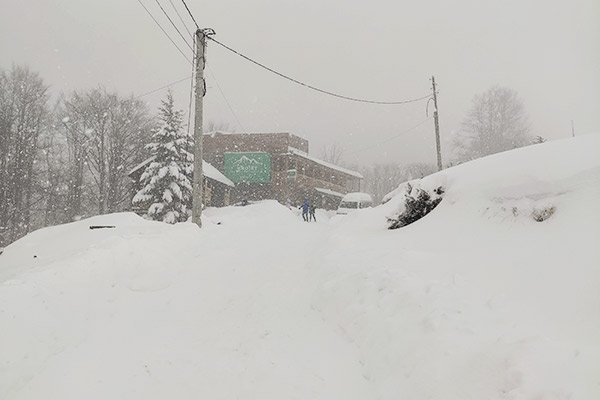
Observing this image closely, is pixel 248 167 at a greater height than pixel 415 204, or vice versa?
pixel 248 167

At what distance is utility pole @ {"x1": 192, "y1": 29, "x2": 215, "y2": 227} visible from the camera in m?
12.4

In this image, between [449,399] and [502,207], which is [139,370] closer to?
[449,399]

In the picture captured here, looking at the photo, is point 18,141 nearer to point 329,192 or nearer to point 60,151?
point 60,151

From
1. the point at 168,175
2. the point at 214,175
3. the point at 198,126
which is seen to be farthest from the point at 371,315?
the point at 214,175

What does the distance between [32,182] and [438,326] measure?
119 feet

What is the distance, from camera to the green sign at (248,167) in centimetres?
3794

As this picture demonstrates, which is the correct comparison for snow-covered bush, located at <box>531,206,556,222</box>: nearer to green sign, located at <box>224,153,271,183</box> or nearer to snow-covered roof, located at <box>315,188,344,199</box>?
green sign, located at <box>224,153,271,183</box>

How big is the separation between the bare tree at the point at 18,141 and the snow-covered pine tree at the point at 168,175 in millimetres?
10499

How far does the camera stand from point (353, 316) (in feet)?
A: 14.7

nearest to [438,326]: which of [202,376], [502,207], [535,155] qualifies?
[202,376]

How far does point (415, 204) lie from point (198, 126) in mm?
8382

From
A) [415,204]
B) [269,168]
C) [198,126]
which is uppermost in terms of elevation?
[269,168]

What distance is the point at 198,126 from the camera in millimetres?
12641

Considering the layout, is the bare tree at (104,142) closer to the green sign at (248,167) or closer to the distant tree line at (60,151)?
the distant tree line at (60,151)
